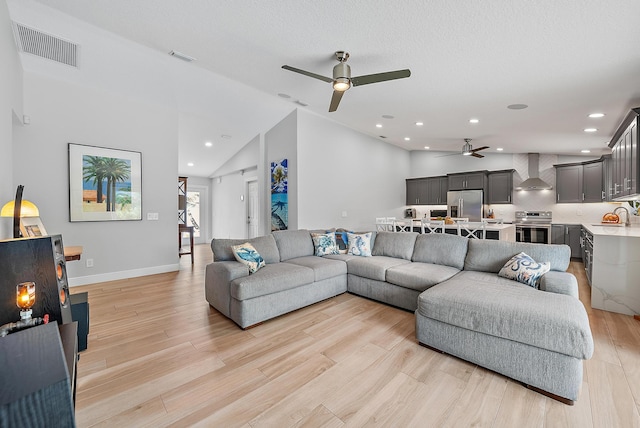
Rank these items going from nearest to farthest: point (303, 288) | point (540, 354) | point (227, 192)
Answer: point (540, 354), point (303, 288), point (227, 192)

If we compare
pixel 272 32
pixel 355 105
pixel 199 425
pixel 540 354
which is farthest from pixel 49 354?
pixel 355 105

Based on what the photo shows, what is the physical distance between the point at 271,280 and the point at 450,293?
5.67 ft

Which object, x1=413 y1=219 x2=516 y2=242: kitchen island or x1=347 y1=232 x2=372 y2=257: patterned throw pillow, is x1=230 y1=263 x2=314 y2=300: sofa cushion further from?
x1=413 y1=219 x2=516 y2=242: kitchen island

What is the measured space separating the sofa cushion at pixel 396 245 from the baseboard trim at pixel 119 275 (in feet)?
12.4

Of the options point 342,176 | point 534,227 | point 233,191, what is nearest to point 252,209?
point 233,191

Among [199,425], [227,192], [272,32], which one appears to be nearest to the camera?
[199,425]

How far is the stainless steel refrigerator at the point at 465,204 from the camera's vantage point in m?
7.20

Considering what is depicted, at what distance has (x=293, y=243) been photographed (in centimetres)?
405

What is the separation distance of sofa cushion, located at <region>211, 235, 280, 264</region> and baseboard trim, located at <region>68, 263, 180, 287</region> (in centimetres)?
239

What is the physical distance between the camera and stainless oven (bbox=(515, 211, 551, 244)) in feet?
20.8

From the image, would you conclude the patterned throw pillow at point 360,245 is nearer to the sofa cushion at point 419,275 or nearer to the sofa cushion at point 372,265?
the sofa cushion at point 372,265

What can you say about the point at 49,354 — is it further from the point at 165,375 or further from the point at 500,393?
the point at 500,393

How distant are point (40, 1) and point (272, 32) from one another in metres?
2.28

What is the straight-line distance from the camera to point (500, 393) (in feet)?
6.10
